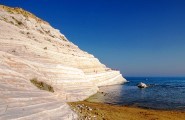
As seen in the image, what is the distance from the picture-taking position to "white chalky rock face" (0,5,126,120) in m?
17.2

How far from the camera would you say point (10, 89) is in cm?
1844

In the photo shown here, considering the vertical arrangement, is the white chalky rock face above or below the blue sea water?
above

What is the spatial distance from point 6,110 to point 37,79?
12.6 meters

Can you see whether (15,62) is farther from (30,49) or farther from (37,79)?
(30,49)

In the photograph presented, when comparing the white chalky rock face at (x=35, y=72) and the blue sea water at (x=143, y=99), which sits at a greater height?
the white chalky rock face at (x=35, y=72)

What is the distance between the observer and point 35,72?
2884 centimetres

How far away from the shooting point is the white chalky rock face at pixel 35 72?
17.2m

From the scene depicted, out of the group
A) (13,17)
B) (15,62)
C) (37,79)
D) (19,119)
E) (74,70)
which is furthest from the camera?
(13,17)

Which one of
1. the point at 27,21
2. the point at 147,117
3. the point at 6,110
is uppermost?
the point at 27,21

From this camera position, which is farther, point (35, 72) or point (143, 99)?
point (143, 99)

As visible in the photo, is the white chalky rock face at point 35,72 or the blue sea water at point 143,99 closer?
the white chalky rock face at point 35,72

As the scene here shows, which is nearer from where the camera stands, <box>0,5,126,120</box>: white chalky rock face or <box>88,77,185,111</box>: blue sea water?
<box>0,5,126,120</box>: white chalky rock face

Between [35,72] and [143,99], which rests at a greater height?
[35,72]

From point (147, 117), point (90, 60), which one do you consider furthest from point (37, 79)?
point (90, 60)
